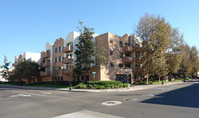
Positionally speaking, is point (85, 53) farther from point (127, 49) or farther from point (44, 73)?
point (44, 73)

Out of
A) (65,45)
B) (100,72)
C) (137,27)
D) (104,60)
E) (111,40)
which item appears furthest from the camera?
(65,45)

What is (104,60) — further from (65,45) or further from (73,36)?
(65,45)

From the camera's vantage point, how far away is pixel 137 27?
35750mm

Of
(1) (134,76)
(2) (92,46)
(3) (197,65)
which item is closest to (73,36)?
(2) (92,46)

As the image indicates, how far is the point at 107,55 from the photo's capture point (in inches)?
1292

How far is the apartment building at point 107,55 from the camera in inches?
1303

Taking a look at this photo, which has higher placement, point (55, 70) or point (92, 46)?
point (92, 46)

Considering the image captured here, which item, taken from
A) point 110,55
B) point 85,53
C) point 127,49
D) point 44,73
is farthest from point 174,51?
point 44,73

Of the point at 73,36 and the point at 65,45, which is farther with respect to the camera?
the point at 65,45

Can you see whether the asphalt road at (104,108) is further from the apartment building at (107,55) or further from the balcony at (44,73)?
the balcony at (44,73)

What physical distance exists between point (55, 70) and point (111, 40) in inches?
693

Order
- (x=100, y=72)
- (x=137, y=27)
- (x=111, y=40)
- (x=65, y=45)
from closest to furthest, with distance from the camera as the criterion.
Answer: (x=100, y=72) < (x=111, y=40) < (x=137, y=27) < (x=65, y=45)

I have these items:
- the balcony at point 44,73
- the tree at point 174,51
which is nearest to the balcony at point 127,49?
the tree at point 174,51

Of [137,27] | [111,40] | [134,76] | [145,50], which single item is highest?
[137,27]
